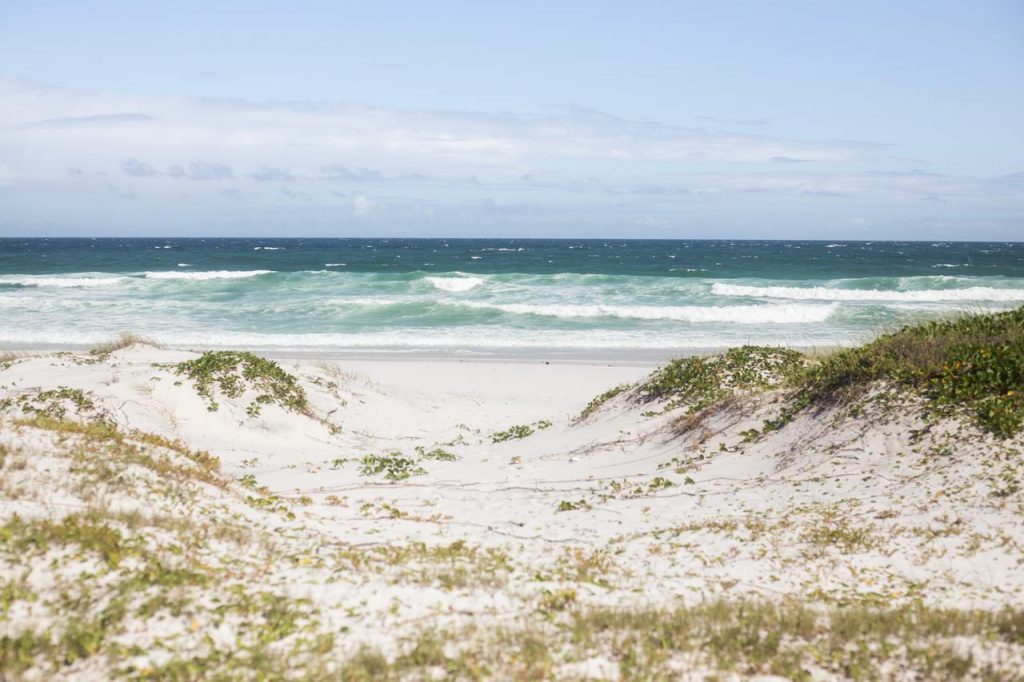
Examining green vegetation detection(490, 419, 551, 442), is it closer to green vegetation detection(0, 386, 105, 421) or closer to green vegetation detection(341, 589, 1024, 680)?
green vegetation detection(0, 386, 105, 421)

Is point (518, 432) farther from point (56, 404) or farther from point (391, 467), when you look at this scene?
point (56, 404)

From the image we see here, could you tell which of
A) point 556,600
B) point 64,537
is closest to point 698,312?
point 556,600

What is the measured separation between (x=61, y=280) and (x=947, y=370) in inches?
2194

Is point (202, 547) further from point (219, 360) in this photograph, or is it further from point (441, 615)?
point (219, 360)

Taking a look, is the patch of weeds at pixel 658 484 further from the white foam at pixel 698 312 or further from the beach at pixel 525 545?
the white foam at pixel 698 312

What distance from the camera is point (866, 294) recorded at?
4709cm

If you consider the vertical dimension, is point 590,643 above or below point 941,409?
below

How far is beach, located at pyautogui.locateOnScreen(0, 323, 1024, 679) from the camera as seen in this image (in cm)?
490

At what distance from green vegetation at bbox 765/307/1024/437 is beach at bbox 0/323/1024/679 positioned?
299 millimetres

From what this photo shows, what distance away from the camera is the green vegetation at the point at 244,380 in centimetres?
1424

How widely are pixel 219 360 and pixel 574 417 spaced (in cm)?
729

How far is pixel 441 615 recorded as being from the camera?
17.9 ft

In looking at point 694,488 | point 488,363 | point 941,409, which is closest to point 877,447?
point 941,409

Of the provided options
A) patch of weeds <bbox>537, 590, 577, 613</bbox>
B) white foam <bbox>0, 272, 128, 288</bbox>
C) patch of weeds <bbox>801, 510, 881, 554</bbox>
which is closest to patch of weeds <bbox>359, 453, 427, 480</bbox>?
patch of weeds <bbox>537, 590, 577, 613</bbox>
